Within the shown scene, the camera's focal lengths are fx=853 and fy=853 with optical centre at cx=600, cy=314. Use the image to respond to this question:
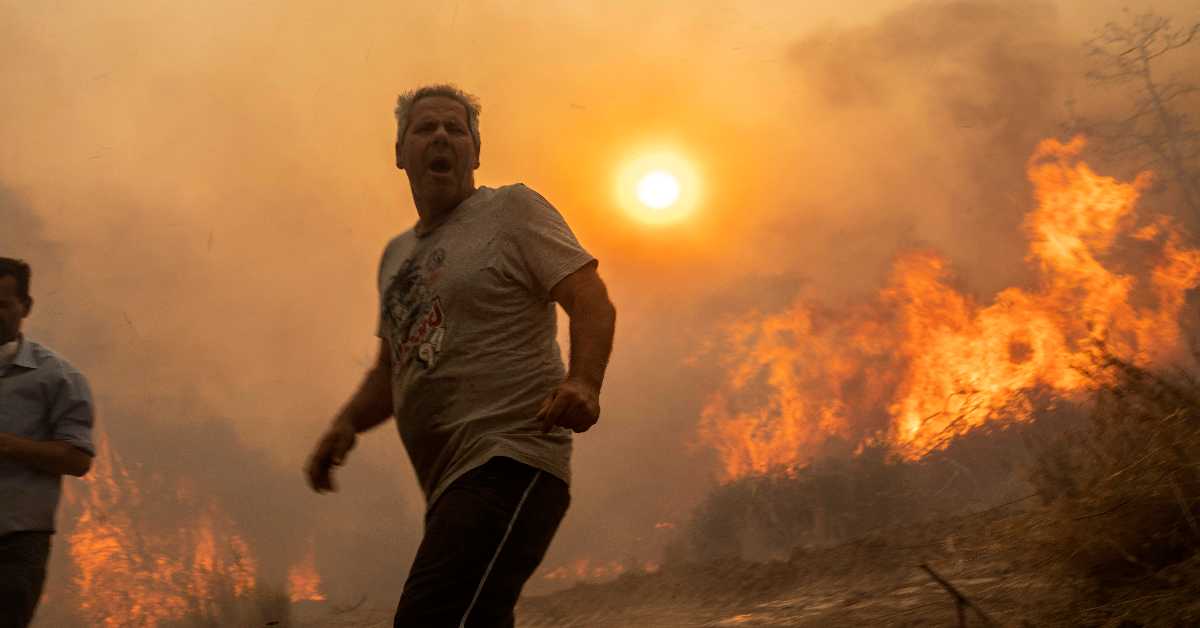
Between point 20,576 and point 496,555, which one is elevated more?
point 20,576

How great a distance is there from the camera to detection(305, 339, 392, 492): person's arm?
2.39 m

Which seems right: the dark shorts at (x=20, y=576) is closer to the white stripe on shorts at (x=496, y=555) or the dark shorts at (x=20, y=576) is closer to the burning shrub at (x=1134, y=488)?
the white stripe on shorts at (x=496, y=555)

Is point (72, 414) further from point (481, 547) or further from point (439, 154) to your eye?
point (481, 547)

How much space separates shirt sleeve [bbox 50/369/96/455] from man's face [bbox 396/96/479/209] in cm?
149

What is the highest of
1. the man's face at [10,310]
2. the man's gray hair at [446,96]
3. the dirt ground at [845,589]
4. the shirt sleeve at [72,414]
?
the man's gray hair at [446,96]

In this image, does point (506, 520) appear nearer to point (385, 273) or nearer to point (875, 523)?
point (385, 273)

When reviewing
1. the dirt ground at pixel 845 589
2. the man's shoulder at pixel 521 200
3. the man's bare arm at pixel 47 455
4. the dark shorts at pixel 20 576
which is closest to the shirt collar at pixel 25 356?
the man's bare arm at pixel 47 455

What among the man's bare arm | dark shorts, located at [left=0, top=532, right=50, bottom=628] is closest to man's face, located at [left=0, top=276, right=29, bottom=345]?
the man's bare arm

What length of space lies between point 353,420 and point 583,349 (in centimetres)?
96

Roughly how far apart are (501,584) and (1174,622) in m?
2.63

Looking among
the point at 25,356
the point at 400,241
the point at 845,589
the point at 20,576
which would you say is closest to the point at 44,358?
the point at 25,356

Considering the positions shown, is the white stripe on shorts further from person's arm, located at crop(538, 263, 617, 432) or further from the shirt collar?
the shirt collar

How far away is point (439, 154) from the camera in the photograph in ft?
7.43

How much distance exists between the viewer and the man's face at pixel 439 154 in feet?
7.38
